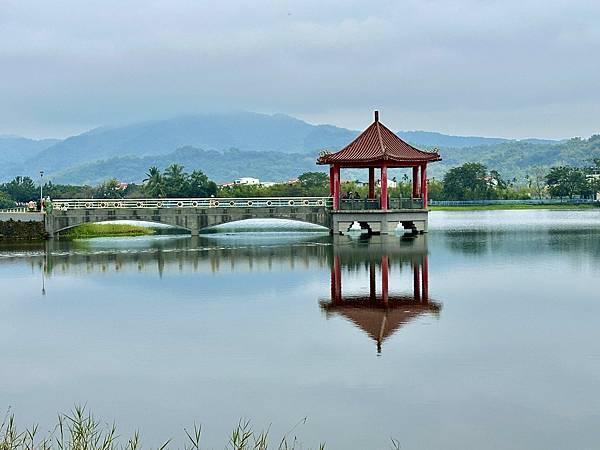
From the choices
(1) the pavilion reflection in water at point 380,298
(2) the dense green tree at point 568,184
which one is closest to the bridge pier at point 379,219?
(1) the pavilion reflection in water at point 380,298

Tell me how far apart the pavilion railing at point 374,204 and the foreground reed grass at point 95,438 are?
1406 inches

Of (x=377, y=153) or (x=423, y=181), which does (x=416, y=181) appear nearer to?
(x=423, y=181)

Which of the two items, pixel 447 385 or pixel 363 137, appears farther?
pixel 363 137

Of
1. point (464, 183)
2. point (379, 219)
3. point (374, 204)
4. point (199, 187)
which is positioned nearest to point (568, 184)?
point (464, 183)

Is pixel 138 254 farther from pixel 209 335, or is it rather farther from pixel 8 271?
pixel 209 335

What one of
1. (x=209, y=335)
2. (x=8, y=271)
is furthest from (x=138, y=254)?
(x=209, y=335)

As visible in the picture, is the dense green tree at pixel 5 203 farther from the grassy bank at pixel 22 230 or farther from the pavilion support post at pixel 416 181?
the pavilion support post at pixel 416 181

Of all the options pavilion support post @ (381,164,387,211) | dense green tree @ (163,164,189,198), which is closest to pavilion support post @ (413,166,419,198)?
pavilion support post @ (381,164,387,211)

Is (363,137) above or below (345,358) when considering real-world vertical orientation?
above

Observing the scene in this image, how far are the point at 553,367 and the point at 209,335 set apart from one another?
7.32 m

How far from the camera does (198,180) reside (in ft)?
335

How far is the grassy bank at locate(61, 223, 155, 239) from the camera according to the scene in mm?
52781

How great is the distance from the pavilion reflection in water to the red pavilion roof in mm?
9887

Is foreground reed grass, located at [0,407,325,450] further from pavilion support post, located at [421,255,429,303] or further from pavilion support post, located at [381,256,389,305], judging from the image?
pavilion support post, located at [421,255,429,303]
